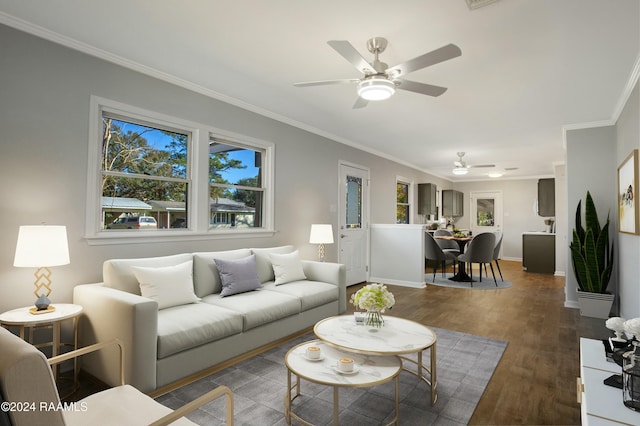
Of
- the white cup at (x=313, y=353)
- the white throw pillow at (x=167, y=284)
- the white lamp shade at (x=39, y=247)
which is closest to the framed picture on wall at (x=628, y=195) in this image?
the white cup at (x=313, y=353)

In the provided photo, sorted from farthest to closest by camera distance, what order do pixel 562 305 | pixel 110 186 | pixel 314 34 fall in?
pixel 562 305 → pixel 110 186 → pixel 314 34

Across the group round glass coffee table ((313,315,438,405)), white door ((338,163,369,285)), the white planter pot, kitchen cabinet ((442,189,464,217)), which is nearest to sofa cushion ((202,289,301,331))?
round glass coffee table ((313,315,438,405))

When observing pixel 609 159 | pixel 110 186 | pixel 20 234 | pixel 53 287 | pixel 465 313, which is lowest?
pixel 465 313

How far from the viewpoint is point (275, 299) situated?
3178mm

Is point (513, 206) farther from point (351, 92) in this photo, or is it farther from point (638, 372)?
point (638, 372)

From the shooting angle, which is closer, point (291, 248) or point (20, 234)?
point (20, 234)

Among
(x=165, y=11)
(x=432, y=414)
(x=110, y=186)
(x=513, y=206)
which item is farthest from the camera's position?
(x=513, y=206)

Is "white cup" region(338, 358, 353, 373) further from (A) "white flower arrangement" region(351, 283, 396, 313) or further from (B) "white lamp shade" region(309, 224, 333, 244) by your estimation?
(B) "white lamp shade" region(309, 224, 333, 244)

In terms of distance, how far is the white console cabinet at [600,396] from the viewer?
131 centimetres

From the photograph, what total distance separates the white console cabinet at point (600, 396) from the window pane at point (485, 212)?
937 cm

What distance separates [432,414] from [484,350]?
4.32 feet

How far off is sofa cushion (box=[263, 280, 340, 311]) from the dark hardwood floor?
745mm

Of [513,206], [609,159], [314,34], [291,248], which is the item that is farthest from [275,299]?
[513,206]

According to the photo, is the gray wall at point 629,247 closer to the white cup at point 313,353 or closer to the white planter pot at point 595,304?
the white planter pot at point 595,304
